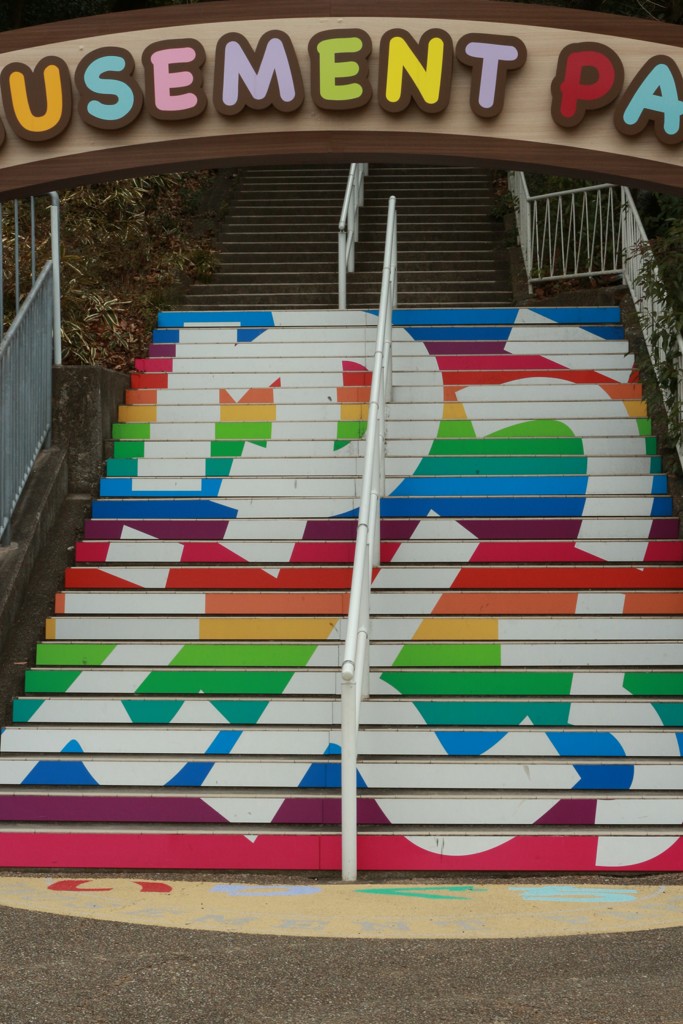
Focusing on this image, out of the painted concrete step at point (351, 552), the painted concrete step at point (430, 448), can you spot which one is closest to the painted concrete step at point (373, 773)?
the painted concrete step at point (351, 552)

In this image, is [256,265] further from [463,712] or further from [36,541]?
[463,712]

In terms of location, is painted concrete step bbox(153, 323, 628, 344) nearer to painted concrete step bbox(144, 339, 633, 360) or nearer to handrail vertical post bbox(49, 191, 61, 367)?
painted concrete step bbox(144, 339, 633, 360)

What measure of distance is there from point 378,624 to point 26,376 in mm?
2555

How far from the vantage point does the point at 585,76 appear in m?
5.14

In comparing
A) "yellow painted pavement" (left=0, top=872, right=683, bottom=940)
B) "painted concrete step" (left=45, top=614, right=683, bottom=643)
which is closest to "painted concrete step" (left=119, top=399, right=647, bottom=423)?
"painted concrete step" (left=45, top=614, right=683, bottom=643)

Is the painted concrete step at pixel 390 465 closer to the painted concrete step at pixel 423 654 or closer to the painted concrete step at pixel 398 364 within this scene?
the painted concrete step at pixel 398 364

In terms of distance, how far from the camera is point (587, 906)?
4.51 m

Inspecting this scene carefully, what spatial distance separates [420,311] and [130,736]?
15.5 feet

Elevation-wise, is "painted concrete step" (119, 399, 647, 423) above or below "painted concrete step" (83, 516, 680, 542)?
above

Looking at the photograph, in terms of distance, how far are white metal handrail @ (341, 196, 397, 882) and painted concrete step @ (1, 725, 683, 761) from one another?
266 millimetres

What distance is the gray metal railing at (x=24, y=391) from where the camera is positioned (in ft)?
22.3

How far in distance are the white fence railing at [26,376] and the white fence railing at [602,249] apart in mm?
3734

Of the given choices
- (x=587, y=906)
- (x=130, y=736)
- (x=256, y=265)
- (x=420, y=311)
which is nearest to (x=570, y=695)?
(x=587, y=906)

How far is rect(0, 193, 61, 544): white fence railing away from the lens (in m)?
6.82
